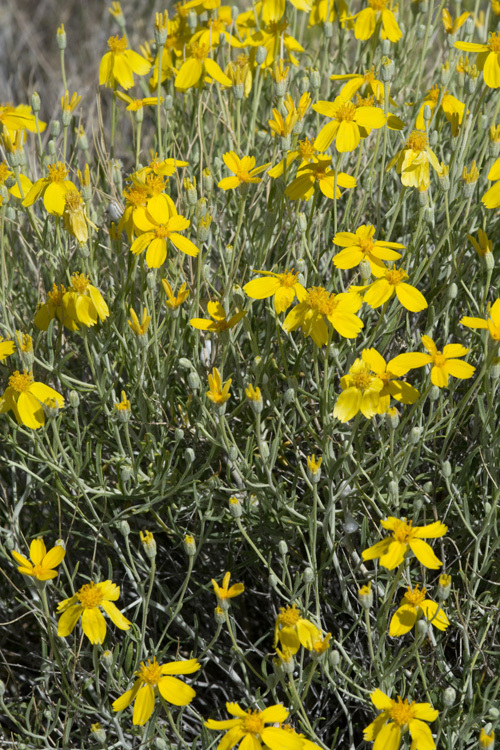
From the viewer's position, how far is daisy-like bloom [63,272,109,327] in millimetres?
1671

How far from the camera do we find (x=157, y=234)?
5.46ft

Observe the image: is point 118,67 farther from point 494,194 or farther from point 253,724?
point 253,724

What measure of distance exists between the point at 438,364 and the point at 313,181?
54 centimetres

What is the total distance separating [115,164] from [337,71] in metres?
1.17

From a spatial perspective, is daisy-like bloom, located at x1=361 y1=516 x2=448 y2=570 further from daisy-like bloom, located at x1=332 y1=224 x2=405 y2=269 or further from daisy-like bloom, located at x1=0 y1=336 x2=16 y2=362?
daisy-like bloom, located at x1=0 y1=336 x2=16 y2=362

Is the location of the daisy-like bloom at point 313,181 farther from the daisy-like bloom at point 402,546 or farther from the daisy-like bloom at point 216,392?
the daisy-like bloom at point 402,546

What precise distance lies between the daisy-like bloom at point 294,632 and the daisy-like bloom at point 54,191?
0.99 m

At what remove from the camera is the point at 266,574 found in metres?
2.00

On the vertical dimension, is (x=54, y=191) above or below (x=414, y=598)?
above

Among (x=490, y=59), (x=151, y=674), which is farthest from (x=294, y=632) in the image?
(x=490, y=59)

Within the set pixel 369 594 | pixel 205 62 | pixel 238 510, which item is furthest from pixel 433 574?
pixel 205 62

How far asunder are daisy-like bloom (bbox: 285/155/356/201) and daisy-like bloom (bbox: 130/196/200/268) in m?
0.26

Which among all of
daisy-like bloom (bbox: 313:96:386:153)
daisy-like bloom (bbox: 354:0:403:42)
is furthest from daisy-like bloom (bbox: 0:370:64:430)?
daisy-like bloom (bbox: 354:0:403:42)

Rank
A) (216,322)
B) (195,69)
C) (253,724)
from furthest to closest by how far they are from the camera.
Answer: (195,69)
(216,322)
(253,724)
